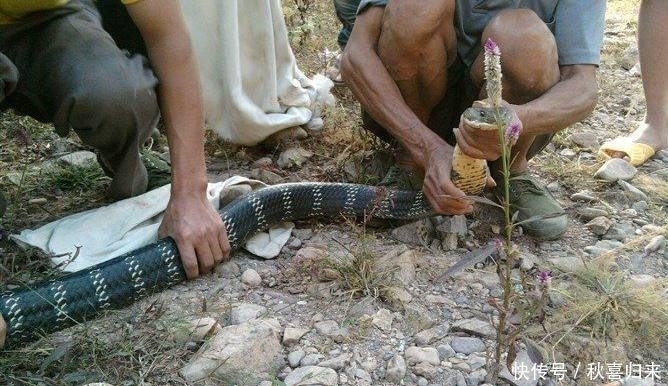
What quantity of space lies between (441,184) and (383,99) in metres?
Result: 0.53

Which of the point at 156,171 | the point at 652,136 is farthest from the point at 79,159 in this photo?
the point at 652,136

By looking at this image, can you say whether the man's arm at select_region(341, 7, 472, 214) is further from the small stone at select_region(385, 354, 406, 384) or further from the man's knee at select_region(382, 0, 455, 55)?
the small stone at select_region(385, 354, 406, 384)

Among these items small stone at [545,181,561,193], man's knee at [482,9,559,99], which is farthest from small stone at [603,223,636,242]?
man's knee at [482,9,559,99]

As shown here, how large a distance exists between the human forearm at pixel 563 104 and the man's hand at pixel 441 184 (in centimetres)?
35

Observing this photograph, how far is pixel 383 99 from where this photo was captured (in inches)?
Result: 126

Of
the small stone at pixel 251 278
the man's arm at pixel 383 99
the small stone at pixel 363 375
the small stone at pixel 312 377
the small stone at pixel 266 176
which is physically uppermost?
the man's arm at pixel 383 99

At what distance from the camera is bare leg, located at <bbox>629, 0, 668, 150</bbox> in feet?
13.2

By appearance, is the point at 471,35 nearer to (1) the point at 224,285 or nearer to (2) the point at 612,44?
(1) the point at 224,285

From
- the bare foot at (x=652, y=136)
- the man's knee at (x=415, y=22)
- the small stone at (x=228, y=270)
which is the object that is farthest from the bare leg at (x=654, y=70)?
the small stone at (x=228, y=270)

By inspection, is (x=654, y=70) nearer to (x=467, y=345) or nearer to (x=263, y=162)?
(x=263, y=162)

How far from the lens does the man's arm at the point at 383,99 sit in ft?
9.90

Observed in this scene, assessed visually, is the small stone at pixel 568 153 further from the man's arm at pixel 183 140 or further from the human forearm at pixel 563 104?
the man's arm at pixel 183 140

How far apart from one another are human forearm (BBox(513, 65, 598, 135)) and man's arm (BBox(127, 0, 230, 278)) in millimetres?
1283

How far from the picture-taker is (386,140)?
12.1ft
